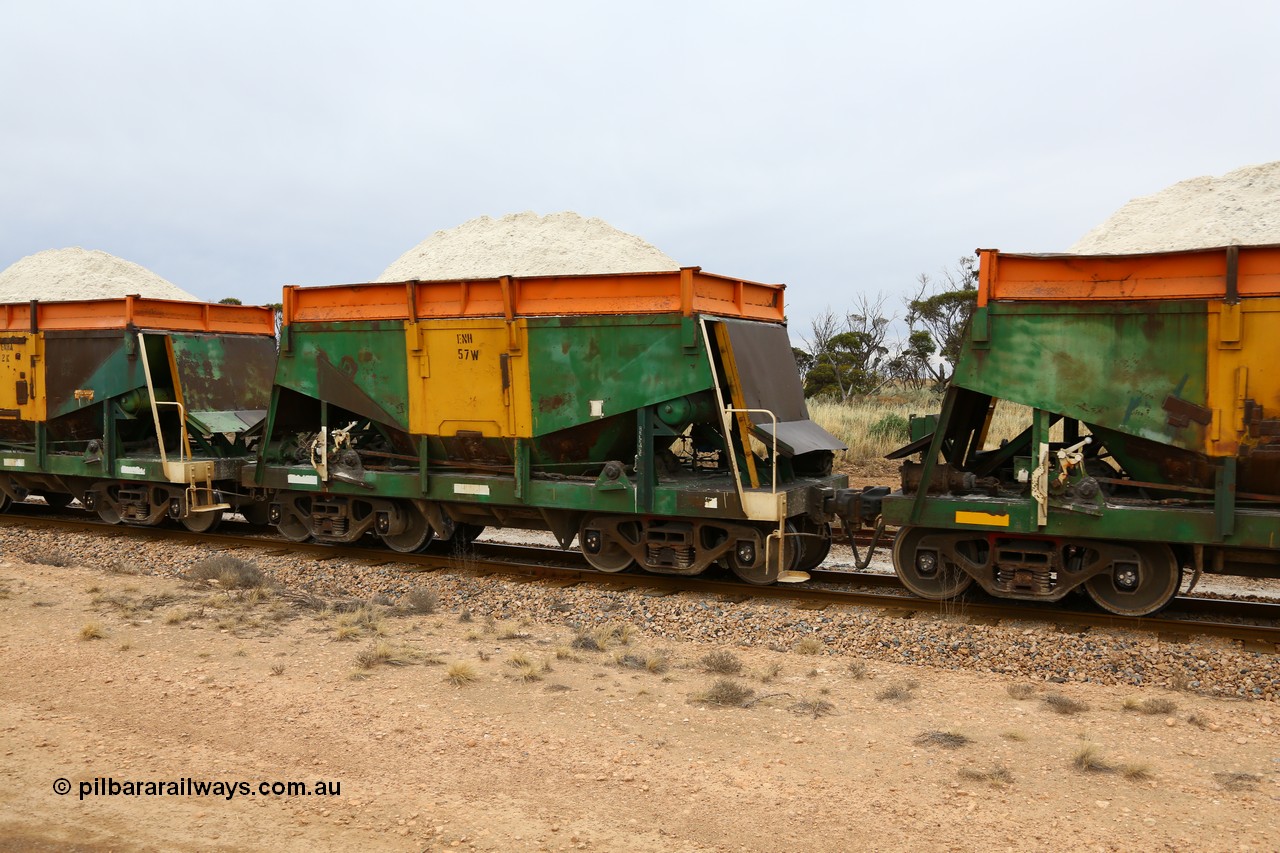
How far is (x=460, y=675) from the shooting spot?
6.86m

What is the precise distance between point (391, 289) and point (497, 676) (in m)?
5.89

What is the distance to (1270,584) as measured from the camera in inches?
440

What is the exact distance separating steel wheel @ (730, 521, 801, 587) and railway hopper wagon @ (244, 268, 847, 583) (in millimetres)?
22

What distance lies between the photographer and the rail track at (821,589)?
8406 millimetres

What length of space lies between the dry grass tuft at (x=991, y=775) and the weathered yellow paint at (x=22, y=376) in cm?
1411

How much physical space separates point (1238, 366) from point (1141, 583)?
1967 millimetres

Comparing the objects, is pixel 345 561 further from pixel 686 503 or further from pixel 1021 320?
pixel 1021 320

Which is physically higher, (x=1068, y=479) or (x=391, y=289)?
(x=391, y=289)

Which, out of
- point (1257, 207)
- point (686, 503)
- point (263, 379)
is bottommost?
point (686, 503)

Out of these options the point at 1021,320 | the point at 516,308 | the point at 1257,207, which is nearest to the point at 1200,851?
the point at 1021,320

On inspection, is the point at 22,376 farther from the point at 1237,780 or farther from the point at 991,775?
the point at 1237,780

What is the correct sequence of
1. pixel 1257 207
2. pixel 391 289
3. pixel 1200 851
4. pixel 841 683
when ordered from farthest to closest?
1. pixel 1257 207
2. pixel 391 289
3. pixel 841 683
4. pixel 1200 851

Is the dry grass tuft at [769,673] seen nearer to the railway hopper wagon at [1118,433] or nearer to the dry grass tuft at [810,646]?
the dry grass tuft at [810,646]

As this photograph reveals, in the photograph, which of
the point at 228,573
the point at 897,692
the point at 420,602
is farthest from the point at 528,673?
the point at 228,573
